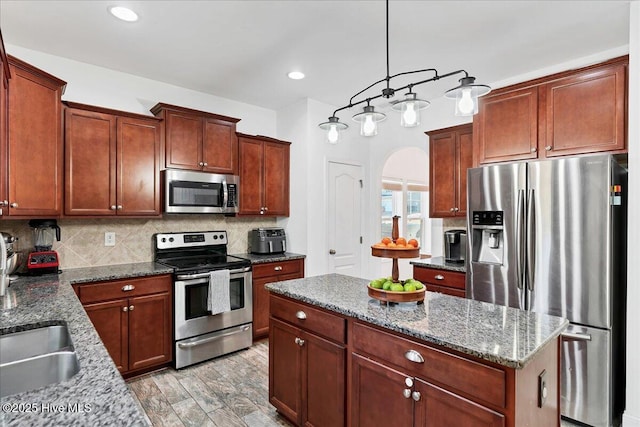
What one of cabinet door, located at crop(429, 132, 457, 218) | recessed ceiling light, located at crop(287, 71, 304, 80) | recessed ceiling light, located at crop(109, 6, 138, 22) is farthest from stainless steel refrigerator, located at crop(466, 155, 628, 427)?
recessed ceiling light, located at crop(109, 6, 138, 22)

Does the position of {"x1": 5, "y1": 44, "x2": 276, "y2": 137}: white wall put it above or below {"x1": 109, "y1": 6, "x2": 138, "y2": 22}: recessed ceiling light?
below

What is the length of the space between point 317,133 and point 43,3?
8.83 ft

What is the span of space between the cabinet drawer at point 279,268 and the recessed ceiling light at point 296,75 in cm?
196

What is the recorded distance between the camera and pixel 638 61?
2.21m

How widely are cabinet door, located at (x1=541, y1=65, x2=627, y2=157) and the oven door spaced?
3.01 m

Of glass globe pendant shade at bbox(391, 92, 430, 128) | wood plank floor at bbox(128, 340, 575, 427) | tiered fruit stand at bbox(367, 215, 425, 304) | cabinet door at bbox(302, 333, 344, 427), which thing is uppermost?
glass globe pendant shade at bbox(391, 92, 430, 128)

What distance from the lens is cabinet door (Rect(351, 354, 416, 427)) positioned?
1.57 m

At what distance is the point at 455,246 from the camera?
3512 millimetres

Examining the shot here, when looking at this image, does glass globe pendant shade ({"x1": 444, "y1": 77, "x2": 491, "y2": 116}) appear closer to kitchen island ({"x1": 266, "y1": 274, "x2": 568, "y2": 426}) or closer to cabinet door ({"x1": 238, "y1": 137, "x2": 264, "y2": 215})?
kitchen island ({"x1": 266, "y1": 274, "x2": 568, "y2": 426})

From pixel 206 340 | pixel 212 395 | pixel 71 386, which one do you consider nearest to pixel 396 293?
pixel 71 386

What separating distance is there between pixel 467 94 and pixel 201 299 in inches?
110

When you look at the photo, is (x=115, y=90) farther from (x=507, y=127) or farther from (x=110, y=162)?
(x=507, y=127)

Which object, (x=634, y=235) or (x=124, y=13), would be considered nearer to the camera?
(x=634, y=235)

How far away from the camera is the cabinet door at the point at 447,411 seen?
1.29 m
